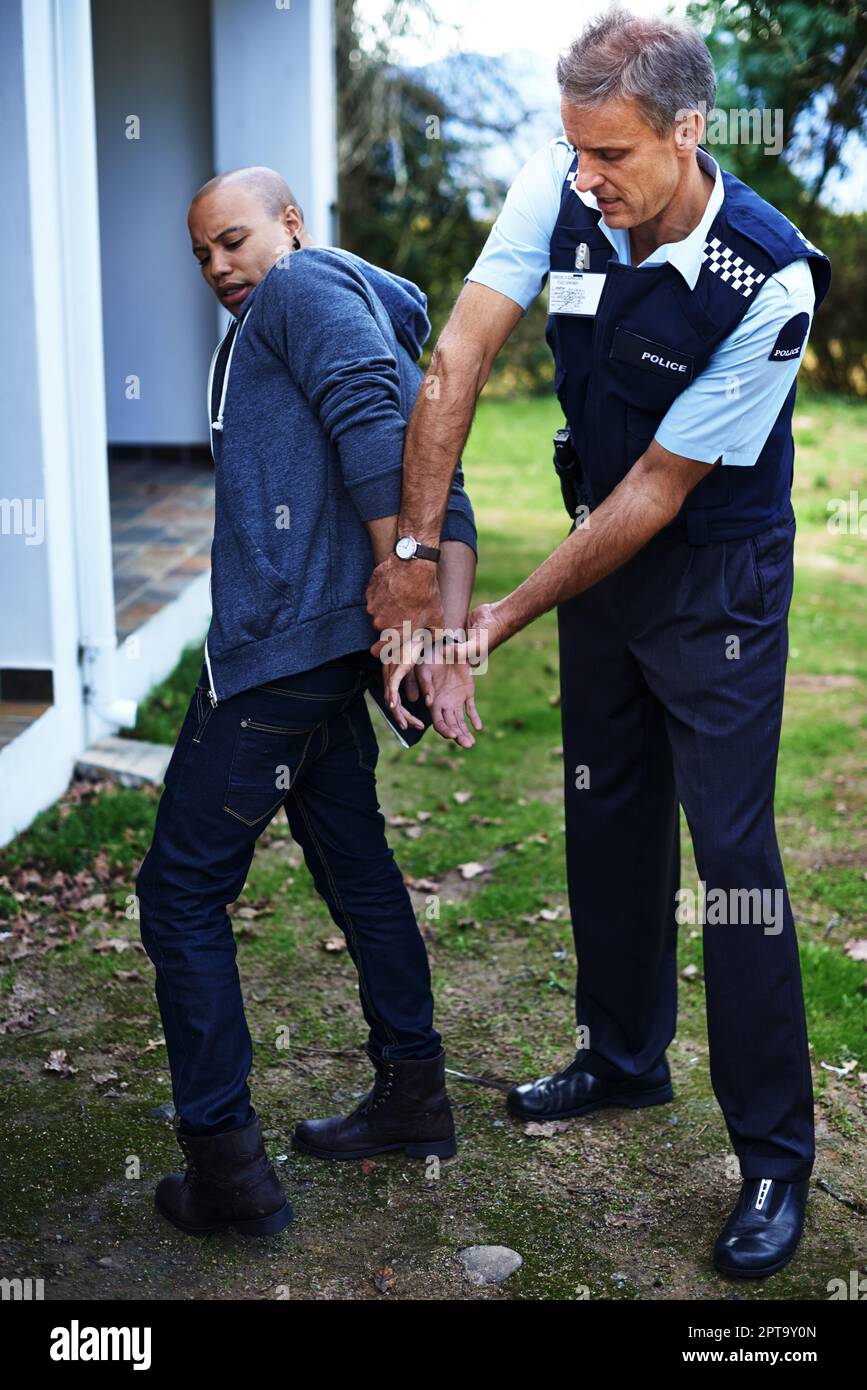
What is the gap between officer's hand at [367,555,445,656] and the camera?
2.50m

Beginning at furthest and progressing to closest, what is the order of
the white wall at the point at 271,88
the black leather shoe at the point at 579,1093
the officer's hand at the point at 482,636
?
the white wall at the point at 271,88
the black leather shoe at the point at 579,1093
the officer's hand at the point at 482,636

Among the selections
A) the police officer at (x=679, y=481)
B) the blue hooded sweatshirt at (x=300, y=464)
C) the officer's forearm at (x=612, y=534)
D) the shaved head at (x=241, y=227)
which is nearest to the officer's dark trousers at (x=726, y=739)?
the police officer at (x=679, y=481)

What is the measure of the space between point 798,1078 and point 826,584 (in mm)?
5933

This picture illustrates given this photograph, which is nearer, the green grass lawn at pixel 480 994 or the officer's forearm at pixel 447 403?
the officer's forearm at pixel 447 403

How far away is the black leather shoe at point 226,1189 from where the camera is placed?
8.65 feet

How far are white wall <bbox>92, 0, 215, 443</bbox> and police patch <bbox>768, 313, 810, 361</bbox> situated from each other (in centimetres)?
608

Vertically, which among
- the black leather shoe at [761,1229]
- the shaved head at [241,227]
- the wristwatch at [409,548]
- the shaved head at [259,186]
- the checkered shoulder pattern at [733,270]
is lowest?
the black leather shoe at [761,1229]

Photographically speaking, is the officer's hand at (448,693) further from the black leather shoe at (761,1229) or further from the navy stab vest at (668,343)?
the black leather shoe at (761,1229)

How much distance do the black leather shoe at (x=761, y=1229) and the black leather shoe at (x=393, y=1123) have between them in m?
0.61

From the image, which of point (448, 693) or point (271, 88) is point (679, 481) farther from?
point (271, 88)

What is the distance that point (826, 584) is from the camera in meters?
8.27

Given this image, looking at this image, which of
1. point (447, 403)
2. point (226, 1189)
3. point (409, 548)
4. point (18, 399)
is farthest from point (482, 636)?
A: point (18, 399)

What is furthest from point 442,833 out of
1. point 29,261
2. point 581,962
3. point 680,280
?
point 680,280

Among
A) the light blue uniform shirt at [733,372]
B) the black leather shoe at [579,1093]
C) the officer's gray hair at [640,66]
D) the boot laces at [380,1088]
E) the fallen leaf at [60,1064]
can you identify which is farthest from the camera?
the fallen leaf at [60,1064]
